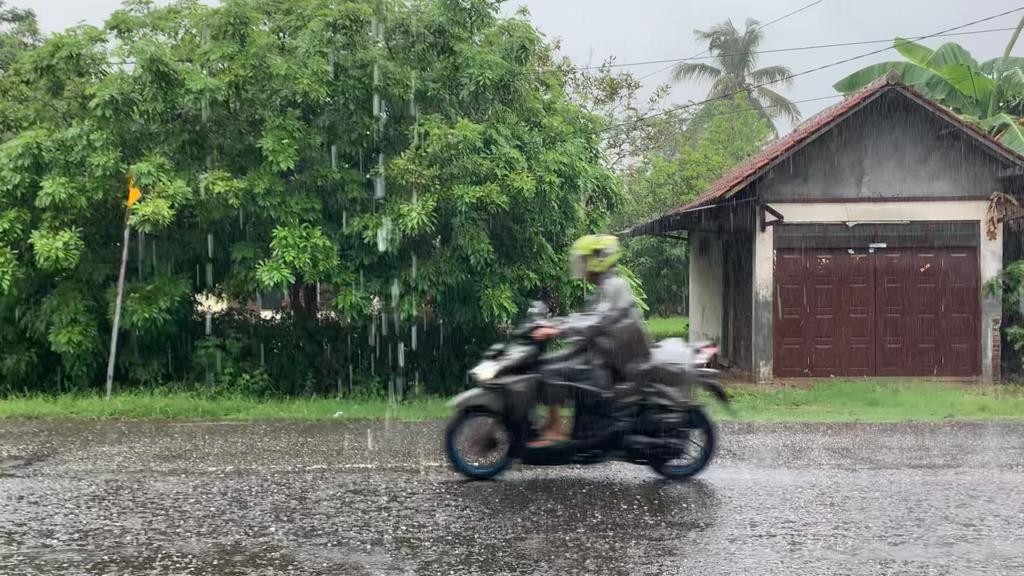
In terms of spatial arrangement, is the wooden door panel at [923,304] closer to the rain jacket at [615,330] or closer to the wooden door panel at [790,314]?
the wooden door panel at [790,314]

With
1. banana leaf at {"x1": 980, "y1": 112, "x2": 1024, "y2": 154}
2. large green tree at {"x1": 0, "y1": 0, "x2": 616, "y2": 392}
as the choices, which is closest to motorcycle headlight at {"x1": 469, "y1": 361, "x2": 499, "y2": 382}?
large green tree at {"x1": 0, "y1": 0, "x2": 616, "y2": 392}

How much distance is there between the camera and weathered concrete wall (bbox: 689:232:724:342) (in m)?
19.4

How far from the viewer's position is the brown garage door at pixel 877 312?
15578mm

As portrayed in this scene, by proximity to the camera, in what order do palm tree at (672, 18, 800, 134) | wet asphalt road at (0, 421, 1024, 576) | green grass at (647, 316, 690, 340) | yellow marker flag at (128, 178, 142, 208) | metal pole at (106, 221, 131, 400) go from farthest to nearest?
palm tree at (672, 18, 800, 134) → green grass at (647, 316, 690, 340) → metal pole at (106, 221, 131, 400) → yellow marker flag at (128, 178, 142, 208) → wet asphalt road at (0, 421, 1024, 576)

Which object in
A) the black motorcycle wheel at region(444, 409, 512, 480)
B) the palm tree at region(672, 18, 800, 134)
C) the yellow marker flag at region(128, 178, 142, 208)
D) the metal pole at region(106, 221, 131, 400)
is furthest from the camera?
the palm tree at region(672, 18, 800, 134)

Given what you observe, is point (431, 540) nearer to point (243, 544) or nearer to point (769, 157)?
point (243, 544)

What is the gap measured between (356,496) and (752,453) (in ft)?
12.1

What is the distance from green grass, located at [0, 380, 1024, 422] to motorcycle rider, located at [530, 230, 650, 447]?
3.10 metres

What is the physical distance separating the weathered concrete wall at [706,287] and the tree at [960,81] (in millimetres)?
4701

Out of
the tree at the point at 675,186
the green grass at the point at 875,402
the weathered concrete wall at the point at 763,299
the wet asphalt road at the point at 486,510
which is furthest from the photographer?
the tree at the point at 675,186

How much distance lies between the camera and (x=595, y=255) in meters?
7.18

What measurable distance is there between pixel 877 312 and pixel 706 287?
17.3 feet

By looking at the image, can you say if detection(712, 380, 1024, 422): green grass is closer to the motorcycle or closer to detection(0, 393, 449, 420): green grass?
the motorcycle

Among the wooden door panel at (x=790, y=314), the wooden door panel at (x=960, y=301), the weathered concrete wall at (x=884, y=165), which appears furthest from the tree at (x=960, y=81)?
the wooden door panel at (x=790, y=314)
